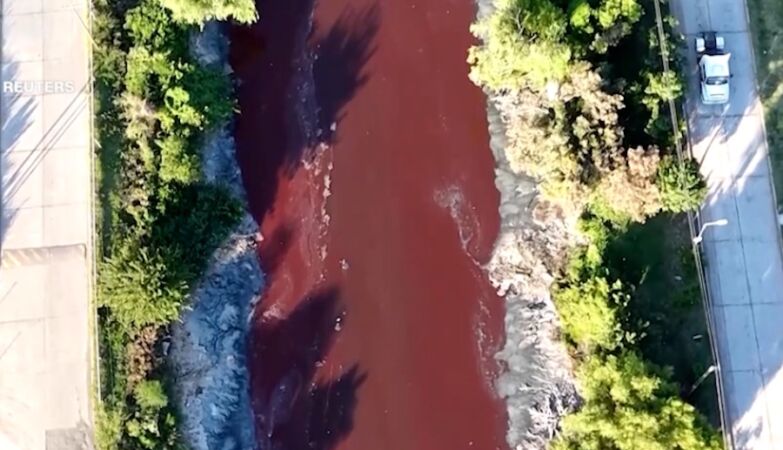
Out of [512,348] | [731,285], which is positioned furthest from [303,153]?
[731,285]

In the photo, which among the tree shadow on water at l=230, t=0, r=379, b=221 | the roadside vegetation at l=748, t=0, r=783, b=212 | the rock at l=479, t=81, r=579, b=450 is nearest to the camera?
the rock at l=479, t=81, r=579, b=450

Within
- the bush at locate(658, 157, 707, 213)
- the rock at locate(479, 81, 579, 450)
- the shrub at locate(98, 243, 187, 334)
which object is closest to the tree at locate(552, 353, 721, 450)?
the rock at locate(479, 81, 579, 450)

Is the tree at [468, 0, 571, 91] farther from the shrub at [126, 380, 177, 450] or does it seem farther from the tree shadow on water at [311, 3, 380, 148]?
the shrub at [126, 380, 177, 450]

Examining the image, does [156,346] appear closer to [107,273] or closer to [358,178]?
[107,273]

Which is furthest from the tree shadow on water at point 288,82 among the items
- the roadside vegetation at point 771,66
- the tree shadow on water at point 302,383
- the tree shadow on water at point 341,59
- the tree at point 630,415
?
the roadside vegetation at point 771,66

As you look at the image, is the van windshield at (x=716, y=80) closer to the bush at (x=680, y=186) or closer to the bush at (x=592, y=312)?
the bush at (x=680, y=186)
